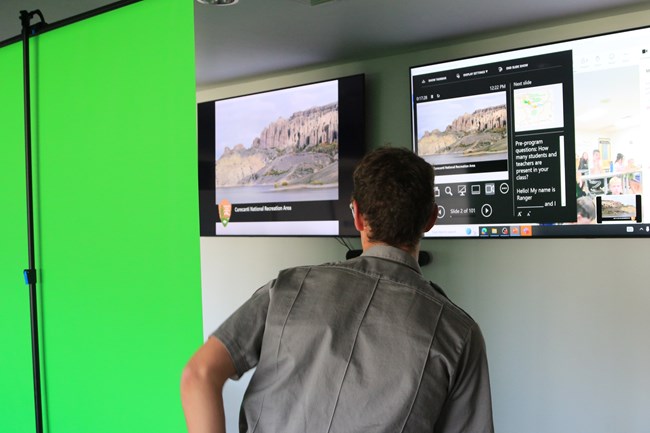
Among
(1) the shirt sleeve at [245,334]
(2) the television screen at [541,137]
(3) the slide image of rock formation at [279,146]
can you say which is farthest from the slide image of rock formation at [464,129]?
(1) the shirt sleeve at [245,334]

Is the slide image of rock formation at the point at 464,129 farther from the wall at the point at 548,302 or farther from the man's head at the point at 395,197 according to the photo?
the man's head at the point at 395,197

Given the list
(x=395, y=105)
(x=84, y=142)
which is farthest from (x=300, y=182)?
(x=84, y=142)

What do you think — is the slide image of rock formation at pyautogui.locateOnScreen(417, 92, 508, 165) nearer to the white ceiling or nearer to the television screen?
the television screen

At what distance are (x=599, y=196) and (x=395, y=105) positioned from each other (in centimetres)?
124

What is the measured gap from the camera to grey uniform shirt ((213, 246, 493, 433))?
1032 millimetres

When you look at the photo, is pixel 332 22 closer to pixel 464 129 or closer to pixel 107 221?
pixel 464 129

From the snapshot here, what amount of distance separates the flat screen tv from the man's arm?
2.32m

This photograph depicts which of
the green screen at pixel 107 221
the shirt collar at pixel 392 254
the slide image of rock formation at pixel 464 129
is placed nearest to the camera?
the shirt collar at pixel 392 254

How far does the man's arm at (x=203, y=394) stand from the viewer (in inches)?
40.7

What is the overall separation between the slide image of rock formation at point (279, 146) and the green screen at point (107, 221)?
1.70m

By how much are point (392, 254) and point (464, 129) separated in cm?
208

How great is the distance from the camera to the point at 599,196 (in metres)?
2.76

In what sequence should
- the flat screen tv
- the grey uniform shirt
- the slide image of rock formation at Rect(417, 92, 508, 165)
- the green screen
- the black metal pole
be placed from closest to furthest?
the grey uniform shirt → the green screen → the black metal pole → the slide image of rock formation at Rect(417, 92, 508, 165) → the flat screen tv

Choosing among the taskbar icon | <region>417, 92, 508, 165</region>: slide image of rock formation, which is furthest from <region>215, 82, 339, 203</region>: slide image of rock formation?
the taskbar icon
